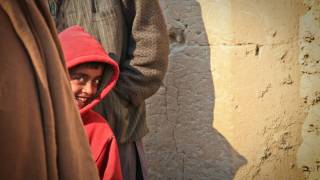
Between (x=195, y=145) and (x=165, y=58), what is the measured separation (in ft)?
1.80

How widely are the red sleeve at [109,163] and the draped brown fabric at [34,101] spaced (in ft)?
1.32

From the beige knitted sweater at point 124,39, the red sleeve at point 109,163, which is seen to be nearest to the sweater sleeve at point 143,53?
the beige knitted sweater at point 124,39

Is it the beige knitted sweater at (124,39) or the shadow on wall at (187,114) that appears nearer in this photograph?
the beige knitted sweater at (124,39)

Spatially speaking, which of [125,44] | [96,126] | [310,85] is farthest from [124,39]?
[310,85]

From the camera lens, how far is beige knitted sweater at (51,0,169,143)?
1.40m

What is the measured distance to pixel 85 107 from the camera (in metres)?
1.20

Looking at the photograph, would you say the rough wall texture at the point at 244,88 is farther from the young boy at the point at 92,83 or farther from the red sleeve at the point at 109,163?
the red sleeve at the point at 109,163

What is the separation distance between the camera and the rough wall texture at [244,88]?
5.57 feet

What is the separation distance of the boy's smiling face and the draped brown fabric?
0.53 meters

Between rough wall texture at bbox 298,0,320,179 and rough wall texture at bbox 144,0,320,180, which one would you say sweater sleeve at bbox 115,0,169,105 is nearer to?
rough wall texture at bbox 144,0,320,180

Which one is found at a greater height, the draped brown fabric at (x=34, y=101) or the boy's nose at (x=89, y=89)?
the draped brown fabric at (x=34, y=101)

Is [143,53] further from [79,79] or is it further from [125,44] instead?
[79,79]

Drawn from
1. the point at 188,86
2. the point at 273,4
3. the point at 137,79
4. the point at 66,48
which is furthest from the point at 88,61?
the point at 273,4

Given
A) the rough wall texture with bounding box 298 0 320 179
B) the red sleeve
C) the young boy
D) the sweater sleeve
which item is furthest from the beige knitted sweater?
the rough wall texture with bounding box 298 0 320 179
